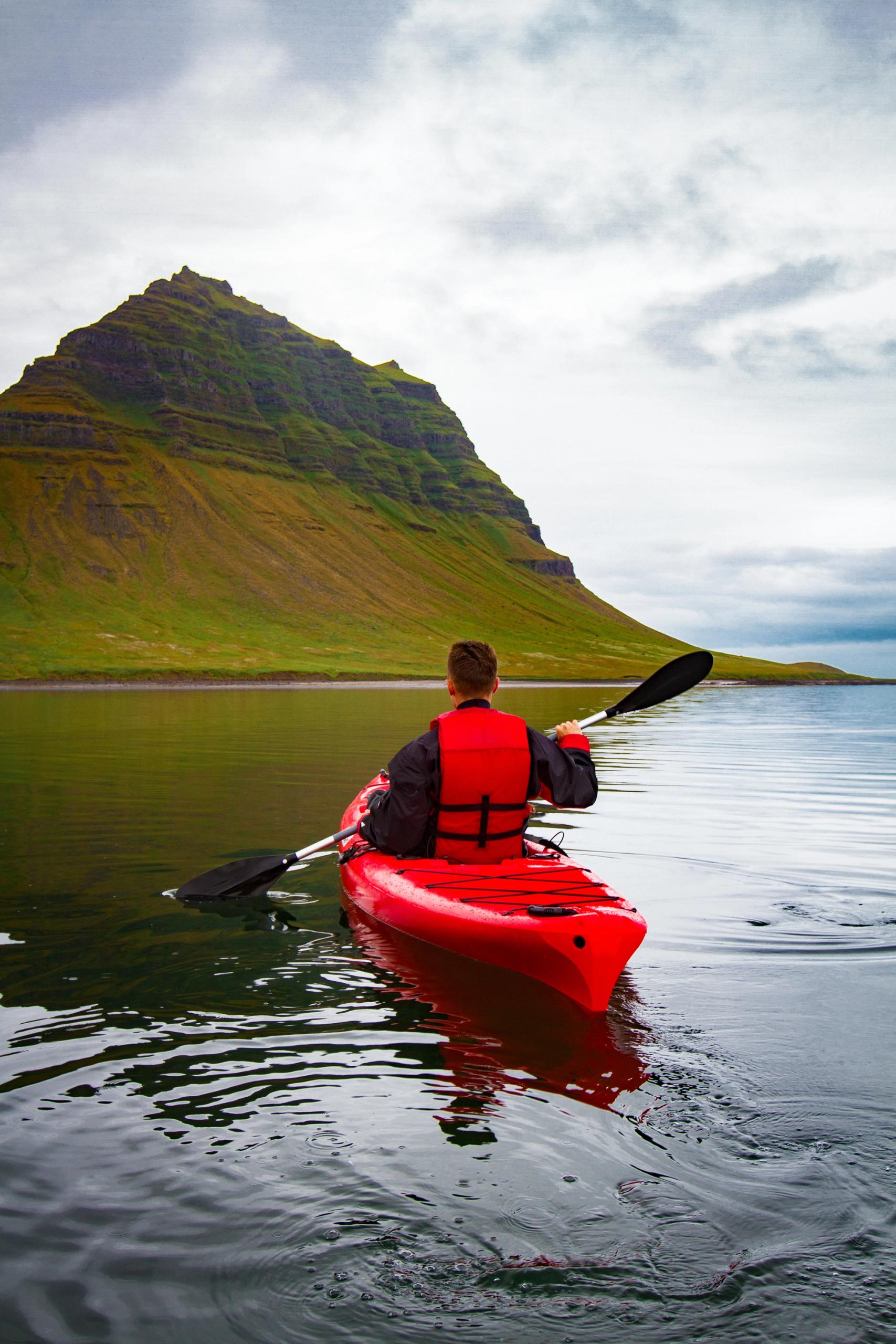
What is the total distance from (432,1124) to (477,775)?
3.25 metres

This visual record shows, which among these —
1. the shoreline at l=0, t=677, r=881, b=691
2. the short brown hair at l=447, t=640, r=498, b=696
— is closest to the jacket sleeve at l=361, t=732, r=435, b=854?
the short brown hair at l=447, t=640, r=498, b=696

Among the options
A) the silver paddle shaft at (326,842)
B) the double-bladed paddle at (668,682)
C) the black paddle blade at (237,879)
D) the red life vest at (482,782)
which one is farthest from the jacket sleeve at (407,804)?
the double-bladed paddle at (668,682)

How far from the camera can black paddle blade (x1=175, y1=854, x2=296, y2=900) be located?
417 inches

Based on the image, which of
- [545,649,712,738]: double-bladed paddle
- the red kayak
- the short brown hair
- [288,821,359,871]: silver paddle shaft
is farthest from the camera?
[545,649,712,738]: double-bladed paddle

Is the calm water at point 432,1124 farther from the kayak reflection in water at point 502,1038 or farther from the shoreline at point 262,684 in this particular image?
the shoreline at point 262,684

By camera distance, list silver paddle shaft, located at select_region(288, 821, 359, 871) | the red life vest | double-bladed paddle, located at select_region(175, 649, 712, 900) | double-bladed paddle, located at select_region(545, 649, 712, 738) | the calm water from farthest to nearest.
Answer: double-bladed paddle, located at select_region(545, 649, 712, 738) < double-bladed paddle, located at select_region(175, 649, 712, 900) < silver paddle shaft, located at select_region(288, 821, 359, 871) < the red life vest < the calm water

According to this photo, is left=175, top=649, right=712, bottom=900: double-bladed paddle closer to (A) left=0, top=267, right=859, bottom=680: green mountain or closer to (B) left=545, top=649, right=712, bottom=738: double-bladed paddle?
(B) left=545, top=649, right=712, bottom=738: double-bladed paddle

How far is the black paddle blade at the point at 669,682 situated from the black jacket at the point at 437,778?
2937 mm

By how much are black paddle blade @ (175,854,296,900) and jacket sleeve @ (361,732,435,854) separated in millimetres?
1998

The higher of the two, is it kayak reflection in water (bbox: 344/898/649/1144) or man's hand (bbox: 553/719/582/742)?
man's hand (bbox: 553/719/582/742)

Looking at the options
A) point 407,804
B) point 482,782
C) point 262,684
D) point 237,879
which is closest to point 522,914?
point 482,782

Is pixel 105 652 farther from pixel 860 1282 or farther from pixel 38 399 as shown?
pixel 860 1282

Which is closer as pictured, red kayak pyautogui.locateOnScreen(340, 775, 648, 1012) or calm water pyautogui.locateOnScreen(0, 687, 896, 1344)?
calm water pyautogui.locateOnScreen(0, 687, 896, 1344)

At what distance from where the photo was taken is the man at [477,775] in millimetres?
7957
